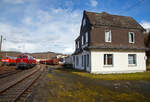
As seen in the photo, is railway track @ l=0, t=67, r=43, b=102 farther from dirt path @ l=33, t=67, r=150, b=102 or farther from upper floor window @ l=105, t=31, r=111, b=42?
upper floor window @ l=105, t=31, r=111, b=42

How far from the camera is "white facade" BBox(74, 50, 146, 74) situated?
1492 centimetres

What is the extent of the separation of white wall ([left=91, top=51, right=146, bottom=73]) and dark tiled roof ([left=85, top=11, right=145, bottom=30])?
4556mm

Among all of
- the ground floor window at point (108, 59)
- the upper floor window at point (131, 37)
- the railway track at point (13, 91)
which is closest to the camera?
the railway track at point (13, 91)

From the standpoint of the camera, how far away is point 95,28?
1611cm

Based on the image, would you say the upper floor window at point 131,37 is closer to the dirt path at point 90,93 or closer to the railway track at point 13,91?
the dirt path at point 90,93

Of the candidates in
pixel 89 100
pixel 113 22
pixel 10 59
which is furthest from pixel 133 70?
pixel 10 59

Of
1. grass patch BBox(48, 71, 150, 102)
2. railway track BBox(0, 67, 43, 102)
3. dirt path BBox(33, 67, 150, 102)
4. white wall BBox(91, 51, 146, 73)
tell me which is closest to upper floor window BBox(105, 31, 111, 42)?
white wall BBox(91, 51, 146, 73)

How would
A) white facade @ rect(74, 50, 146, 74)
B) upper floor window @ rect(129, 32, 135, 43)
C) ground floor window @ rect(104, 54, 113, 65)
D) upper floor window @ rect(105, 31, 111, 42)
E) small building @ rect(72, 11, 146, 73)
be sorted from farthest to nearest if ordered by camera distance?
upper floor window @ rect(129, 32, 135, 43) → upper floor window @ rect(105, 31, 111, 42) → ground floor window @ rect(104, 54, 113, 65) → small building @ rect(72, 11, 146, 73) → white facade @ rect(74, 50, 146, 74)

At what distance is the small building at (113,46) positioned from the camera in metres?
15.2

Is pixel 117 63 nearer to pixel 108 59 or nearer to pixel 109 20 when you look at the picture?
pixel 108 59

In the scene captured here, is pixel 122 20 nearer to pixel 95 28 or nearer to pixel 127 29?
pixel 127 29

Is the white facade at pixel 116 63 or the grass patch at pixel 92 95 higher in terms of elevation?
the white facade at pixel 116 63

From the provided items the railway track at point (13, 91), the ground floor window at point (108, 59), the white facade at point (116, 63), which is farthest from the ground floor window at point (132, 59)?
the railway track at point (13, 91)

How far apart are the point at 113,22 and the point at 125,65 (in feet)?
23.4
